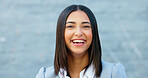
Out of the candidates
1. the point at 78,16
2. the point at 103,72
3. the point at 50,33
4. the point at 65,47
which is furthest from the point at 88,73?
the point at 50,33

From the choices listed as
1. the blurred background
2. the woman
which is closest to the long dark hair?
the woman

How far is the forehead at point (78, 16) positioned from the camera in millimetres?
1746

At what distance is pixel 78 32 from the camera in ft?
5.56

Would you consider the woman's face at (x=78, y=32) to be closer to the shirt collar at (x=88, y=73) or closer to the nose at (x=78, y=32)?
the nose at (x=78, y=32)

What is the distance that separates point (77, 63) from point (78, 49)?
16cm

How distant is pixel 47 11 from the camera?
12.3 feet

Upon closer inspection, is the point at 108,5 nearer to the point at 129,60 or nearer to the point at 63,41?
the point at 129,60

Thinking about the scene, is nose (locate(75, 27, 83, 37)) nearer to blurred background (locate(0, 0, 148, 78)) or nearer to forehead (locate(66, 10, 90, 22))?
forehead (locate(66, 10, 90, 22))

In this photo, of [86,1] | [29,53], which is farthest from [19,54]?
[86,1]

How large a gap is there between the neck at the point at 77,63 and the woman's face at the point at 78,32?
0.08 meters

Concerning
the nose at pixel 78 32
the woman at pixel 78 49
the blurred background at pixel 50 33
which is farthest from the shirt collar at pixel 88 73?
the blurred background at pixel 50 33

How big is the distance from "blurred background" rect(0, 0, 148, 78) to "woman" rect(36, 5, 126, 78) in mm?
1882

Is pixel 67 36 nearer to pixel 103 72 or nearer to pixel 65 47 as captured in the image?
pixel 65 47

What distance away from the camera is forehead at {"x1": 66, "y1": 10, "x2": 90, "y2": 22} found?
5.73 feet
